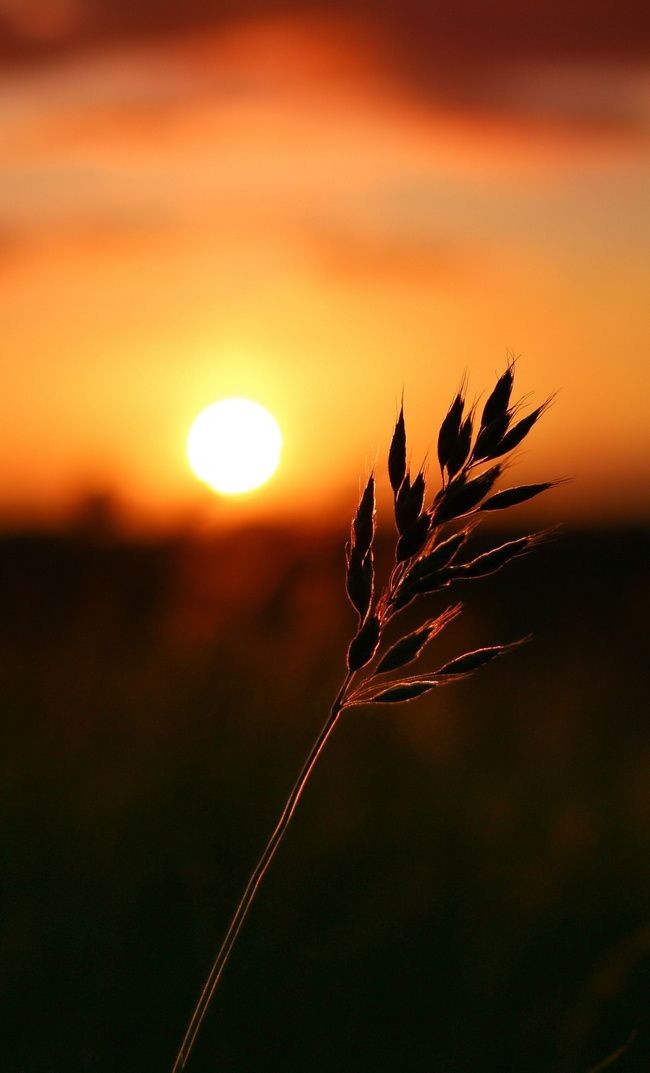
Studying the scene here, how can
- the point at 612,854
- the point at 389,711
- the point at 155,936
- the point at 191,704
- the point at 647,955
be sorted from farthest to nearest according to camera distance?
the point at 389,711
the point at 191,704
the point at 612,854
the point at 155,936
the point at 647,955

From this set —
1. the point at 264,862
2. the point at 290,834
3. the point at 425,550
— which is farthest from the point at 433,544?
the point at 290,834

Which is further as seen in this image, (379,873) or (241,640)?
(241,640)

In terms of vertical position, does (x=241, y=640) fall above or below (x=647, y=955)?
above

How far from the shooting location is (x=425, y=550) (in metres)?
1.13

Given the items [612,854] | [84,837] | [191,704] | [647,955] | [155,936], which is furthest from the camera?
[191,704]

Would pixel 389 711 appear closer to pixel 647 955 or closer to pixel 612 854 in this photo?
pixel 612 854

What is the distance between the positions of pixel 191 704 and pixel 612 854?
135 cm

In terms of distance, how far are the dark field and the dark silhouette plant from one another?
820mm

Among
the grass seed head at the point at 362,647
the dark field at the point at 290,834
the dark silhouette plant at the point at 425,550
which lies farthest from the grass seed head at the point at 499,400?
the dark field at the point at 290,834

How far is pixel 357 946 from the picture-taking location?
2.49 m

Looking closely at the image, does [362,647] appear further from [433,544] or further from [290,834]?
[290,834]

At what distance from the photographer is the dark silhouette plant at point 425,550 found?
109cm

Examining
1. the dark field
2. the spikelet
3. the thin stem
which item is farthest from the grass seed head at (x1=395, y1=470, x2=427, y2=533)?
the dark field

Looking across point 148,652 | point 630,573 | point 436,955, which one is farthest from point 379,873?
point 630,573
